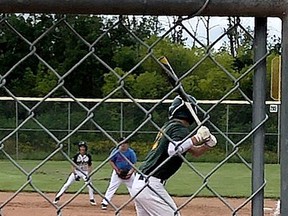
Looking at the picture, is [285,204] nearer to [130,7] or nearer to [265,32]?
[265,32]

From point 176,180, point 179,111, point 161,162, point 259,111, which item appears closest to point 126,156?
point 161,162

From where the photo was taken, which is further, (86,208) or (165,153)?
(86,208)

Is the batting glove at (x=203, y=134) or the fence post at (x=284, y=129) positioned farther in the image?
the batting glove at (x=203, y=134)

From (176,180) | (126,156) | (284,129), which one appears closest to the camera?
(284,129)

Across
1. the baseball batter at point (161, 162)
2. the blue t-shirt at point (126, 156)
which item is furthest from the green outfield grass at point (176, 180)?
the baseball batter at point (161, 162)

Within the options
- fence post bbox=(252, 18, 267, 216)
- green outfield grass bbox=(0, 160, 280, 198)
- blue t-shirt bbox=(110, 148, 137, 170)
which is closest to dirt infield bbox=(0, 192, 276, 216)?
green outfield grass bbox=(0, 160, 280, 198)

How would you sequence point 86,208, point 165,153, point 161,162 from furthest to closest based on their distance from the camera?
point 86,208, point 165,153, point 161,162

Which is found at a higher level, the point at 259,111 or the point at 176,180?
the point at 259,111

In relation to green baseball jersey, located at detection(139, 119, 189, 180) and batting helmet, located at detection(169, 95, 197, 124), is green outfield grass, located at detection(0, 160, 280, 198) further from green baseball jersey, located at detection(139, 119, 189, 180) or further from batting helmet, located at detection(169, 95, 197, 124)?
batting helmet, located at detection(169, 95, 197, 124)

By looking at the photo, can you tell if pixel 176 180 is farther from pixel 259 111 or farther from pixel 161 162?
pixel 259 111

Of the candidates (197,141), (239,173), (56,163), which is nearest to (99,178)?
(56,163)

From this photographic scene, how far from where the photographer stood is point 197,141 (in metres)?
2.37

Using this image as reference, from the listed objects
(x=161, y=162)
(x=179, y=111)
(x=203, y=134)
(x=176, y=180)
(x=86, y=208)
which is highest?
(x=179, y=111)

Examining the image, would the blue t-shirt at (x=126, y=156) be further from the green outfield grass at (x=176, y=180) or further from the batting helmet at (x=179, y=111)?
the green outfield grass at (x=176, y=180)
